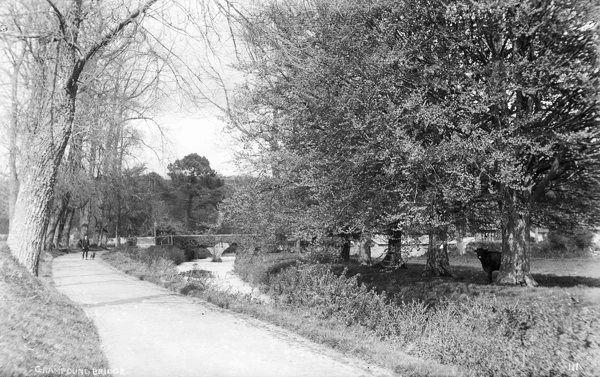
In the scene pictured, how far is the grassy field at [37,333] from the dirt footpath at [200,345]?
0.33 m

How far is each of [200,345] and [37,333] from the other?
214 centimetres

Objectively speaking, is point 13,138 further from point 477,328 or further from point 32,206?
point 477,328

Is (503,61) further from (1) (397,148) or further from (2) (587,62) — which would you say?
(1) (397,148)

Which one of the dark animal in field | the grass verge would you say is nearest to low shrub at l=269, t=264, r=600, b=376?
the grass verge

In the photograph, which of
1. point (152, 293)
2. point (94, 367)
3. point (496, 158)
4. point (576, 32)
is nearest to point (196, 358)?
point (94, 367)

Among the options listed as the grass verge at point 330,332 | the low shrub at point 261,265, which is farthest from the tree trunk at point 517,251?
the low shrub at point 261,265

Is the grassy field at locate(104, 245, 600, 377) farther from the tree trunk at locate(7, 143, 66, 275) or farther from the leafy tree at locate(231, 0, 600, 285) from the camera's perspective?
the tree trunk at locate(7, 143, 66, 275)

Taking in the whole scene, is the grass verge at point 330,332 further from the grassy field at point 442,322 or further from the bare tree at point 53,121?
the bare tree at point 53,121

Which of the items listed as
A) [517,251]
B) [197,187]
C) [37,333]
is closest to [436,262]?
[517,251]

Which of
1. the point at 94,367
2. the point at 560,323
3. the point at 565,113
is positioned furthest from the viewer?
the point at 565,113

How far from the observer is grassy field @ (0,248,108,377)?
192 inches

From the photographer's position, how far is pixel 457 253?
35094mm

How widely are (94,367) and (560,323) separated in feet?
18.3

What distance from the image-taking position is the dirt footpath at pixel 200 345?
20.3 feet
